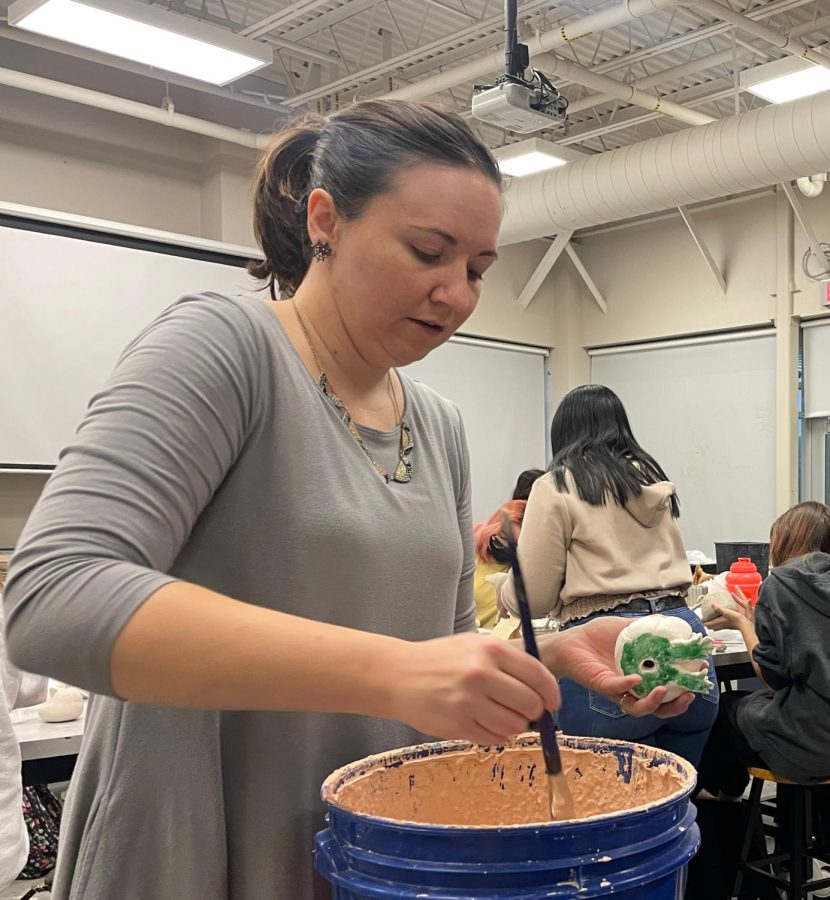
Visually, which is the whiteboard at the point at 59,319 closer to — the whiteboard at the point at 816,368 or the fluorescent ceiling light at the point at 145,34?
the fluorescent ceiling light at the point at 145,34

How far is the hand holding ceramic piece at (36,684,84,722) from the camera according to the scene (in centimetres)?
226

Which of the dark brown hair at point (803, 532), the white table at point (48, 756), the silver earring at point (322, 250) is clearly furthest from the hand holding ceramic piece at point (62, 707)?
the dark brown hair at point (803, 532)

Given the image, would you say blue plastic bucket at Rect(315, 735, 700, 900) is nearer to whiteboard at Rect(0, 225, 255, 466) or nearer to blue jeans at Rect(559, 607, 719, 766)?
blue jeans at Rect(559, 607, 719, 766)

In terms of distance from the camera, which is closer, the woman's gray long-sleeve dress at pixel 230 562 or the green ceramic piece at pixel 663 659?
the woman's gray long-sleeve dress at pixel 230 562

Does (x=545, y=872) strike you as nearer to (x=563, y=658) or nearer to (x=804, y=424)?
(x=563, y=658)

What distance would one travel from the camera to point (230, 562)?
2.75 ft

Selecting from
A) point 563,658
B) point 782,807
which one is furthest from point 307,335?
point 782,807

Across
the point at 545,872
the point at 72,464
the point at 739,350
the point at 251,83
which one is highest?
the point at 251,83

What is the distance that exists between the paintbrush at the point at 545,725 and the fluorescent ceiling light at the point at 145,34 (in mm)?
3731

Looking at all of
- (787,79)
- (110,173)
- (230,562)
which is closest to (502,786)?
(230,562)

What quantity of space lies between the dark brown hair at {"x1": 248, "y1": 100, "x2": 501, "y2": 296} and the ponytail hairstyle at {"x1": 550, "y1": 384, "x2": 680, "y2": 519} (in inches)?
67.6

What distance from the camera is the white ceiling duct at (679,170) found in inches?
191

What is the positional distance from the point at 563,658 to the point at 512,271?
690 cm

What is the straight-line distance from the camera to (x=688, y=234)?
729cm
